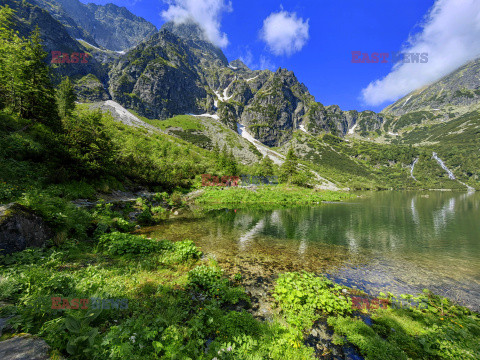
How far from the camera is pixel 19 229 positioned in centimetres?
734

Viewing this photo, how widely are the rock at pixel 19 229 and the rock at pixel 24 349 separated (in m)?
5.94

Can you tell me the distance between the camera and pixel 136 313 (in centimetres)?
525

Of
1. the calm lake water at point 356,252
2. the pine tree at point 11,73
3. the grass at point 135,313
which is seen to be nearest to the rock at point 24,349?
the grass at point 135,313

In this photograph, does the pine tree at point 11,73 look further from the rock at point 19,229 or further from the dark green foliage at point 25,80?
the rock at point 19,229

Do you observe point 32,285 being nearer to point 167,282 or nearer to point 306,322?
point 167,282

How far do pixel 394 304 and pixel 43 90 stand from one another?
3703 cm

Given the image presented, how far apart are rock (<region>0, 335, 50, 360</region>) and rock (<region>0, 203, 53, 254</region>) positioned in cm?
594

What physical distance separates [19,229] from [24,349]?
6932 mm

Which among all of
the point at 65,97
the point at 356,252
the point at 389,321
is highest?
the point at 65,97

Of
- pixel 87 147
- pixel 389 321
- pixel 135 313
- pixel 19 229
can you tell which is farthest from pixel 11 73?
pixel 389 321

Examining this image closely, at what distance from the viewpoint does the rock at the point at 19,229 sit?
6.90 m

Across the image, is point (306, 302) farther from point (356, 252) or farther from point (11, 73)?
point (11, 73)

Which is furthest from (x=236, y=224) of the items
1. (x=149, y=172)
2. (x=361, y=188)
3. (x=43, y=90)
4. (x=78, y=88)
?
(x=78, y=88)

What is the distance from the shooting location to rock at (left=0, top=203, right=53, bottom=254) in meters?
6.90
